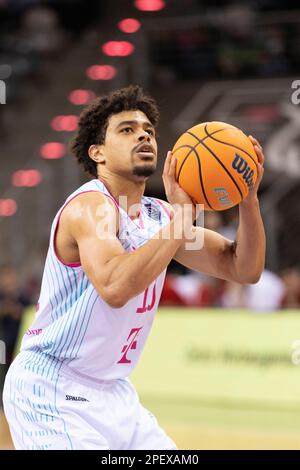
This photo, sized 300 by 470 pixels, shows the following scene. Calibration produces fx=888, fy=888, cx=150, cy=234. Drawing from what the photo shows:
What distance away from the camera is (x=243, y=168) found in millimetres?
4074

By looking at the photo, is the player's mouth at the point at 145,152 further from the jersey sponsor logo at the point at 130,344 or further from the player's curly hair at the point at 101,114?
the jersey sponsor logo at the point at 130,344

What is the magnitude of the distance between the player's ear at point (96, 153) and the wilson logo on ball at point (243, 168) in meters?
0.69

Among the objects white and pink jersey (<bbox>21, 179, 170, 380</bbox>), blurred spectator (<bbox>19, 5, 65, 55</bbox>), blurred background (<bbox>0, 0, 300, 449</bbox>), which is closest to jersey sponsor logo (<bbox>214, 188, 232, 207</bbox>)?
white and pink jersey (<bbox>21, 179, 170, 380</bbox>)

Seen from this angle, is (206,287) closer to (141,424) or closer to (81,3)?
(141,424)

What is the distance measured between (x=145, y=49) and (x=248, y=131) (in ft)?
8.78

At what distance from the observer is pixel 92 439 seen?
157 inches

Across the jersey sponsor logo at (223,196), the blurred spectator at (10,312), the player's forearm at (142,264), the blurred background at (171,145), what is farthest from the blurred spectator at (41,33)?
the player's forearm at (142,264)

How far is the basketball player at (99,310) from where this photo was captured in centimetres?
392

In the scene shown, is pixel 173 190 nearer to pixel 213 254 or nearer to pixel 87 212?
pixel 87 212

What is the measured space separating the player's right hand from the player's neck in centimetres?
28

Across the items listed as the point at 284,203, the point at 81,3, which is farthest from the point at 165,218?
the point at 81,3

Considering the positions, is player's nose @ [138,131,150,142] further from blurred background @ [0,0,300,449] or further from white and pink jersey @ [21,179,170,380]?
blurred background @ [0,0,300,449]
